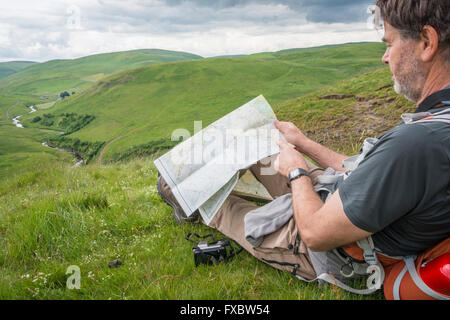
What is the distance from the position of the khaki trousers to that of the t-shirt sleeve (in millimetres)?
837

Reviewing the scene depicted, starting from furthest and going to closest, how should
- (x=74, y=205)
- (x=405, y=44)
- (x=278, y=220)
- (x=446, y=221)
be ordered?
1. (x=74, y=205)
2. (x=278, y=220)
3. (x=405, y=44)
4. (x=446, y=221)

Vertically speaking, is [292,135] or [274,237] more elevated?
[292,135]

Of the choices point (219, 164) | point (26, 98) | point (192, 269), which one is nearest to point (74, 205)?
point (192, 269)

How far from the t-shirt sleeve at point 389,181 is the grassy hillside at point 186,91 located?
73.9 metres

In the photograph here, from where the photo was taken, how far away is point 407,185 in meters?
1.73

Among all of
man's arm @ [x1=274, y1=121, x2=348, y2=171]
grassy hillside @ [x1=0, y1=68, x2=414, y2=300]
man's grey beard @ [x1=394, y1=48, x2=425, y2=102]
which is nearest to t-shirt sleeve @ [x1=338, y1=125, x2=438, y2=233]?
man's grey beard @ [x1=394, y1=48, x2=425, y2=102]

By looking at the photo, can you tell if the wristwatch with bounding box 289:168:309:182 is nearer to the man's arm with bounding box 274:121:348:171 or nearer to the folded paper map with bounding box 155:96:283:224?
the folded paper map with bounding box 155:96:283:224

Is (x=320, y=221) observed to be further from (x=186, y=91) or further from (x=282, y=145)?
(x=186, y=91)

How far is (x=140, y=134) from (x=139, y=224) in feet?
274

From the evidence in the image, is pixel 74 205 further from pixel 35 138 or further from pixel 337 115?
pixel 35 138

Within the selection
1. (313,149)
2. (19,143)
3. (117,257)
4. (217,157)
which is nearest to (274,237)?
(217,157)

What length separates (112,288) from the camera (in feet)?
9.28

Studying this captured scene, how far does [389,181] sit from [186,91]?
110 metres

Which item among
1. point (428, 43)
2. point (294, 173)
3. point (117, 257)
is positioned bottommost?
point (117, 257)
